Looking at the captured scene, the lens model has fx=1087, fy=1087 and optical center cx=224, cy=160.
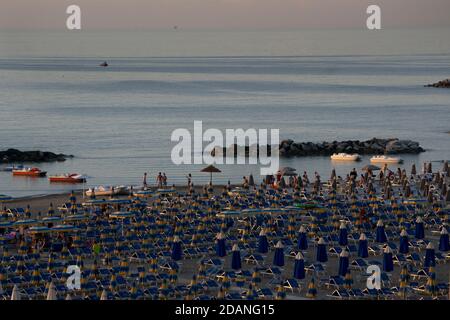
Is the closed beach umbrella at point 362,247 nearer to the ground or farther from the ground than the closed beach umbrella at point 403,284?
farther from the ground

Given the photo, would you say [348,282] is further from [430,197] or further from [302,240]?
[430,197]

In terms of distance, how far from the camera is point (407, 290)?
2286 cm

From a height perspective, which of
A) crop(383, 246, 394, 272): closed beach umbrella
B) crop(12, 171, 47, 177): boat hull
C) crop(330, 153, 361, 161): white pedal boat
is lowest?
crop(383, 246, 394, 272): closed beach umbrella

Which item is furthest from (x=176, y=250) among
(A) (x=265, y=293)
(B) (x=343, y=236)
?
(A) (x=265, y=293)

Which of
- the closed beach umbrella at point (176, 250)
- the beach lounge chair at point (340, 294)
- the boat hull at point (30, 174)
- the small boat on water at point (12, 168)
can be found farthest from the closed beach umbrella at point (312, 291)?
the small boat on water at point (12, 168)

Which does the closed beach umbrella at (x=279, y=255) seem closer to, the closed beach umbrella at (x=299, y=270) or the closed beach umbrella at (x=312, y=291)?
the closed beach umbrella at (x=299, y=270)

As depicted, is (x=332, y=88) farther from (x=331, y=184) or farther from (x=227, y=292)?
(x=227, y=292)

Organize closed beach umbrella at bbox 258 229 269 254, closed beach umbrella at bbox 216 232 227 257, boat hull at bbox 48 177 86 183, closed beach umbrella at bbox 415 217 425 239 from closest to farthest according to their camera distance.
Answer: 1. closed beach umbrella at bbox 216 232 227 257
2. closed beach umbrella at bbox 258 229 269 254
3. closed beach umbrella at bbox 415 217 425 239
4. boat hull at bbox 48 177 86 183

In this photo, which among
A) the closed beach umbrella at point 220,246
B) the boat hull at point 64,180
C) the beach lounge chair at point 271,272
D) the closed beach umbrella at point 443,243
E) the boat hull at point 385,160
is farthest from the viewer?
the boat hull at point 385,160

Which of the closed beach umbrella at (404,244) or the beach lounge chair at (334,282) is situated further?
the closed beach umbrella at (404,244)

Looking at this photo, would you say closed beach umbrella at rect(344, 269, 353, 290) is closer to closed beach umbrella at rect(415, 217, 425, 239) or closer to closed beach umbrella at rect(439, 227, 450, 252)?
closed beach umbrella at rect(439, 227, 450, 252)

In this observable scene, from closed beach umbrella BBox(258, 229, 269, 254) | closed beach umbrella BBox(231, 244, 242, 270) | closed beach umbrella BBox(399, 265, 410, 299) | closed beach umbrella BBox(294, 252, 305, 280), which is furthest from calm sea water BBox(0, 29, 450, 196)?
closed beach umbrella BBox(399, 265, 410, 299)

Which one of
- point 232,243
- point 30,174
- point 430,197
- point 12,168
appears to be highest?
point 12,168
